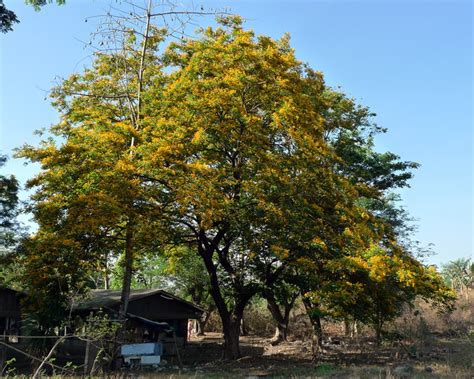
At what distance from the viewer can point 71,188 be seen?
57.9 feet

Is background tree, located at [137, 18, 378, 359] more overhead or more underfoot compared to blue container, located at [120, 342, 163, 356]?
more overhead

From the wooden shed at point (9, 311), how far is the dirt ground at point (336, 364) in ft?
28.5

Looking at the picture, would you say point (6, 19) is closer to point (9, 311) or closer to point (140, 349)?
point (140, 349)

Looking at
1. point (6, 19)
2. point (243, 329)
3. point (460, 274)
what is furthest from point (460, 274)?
point (6, 19)

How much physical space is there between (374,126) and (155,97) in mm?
12948

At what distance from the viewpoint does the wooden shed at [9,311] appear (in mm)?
24469

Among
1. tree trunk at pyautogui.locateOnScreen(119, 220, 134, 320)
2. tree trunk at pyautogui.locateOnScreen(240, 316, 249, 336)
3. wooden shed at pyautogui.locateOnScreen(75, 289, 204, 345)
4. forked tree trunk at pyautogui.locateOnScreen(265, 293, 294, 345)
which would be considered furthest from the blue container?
tree trunk at pyautogui.locateOnScreen(240, 316, 249, 336)

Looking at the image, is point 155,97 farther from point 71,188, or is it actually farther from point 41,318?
point 41,318

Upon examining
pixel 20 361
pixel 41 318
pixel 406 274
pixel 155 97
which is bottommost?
pixel 20 361

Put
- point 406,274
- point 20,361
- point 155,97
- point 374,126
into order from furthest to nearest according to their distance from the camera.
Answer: point 374,126, point 20,361, point 155,97, point 406,274

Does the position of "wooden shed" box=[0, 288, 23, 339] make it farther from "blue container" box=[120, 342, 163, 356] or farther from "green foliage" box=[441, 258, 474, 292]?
"green foliage" box=[441, 258, 474, 292]

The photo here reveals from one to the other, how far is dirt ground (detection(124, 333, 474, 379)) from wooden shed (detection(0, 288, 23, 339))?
8695 mm

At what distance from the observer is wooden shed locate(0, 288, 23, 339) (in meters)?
24.5

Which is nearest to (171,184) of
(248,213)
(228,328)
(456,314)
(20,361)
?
(248,213)
